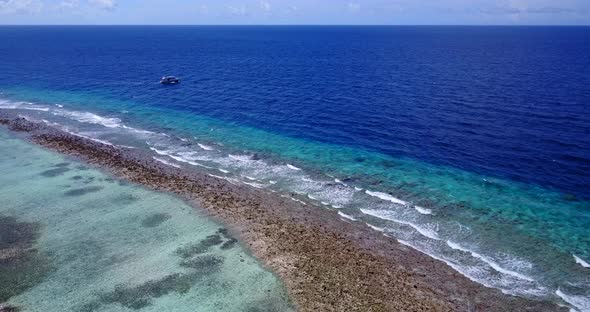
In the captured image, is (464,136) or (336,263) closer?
(336,263)

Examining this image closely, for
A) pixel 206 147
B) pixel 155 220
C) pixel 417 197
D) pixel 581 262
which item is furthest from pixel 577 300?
pixel 206 147

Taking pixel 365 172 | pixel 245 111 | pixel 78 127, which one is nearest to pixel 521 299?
pixel 365 172

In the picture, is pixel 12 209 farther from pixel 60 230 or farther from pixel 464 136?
pixel 464 136

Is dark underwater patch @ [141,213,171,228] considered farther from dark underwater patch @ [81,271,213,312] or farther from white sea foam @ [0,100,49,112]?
white sea foam @ [0,100,49,112]

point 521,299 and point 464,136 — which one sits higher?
point 464,136

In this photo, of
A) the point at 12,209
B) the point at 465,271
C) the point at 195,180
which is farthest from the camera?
the point at 195,180
